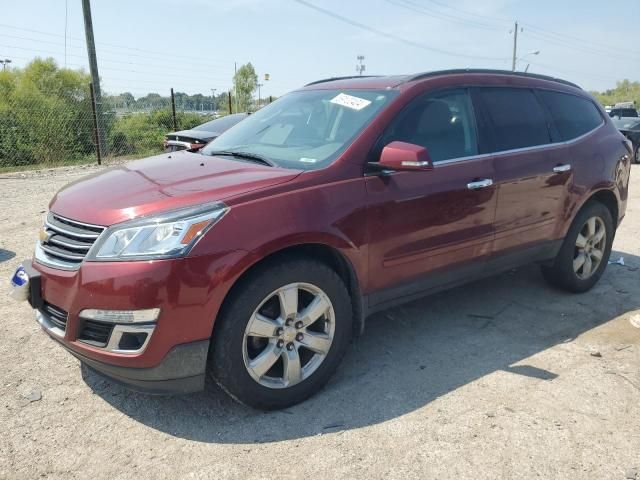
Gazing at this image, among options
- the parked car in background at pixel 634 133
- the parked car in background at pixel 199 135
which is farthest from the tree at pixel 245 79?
the parked car in background at pixel 199 135

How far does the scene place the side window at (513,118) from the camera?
3775 mm

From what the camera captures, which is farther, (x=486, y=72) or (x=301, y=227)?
(x=486, y=72)

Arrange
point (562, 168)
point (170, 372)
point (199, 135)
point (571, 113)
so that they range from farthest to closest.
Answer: point (199, 135) < point (571, 113) < point (562, 168) < point (170, 372)

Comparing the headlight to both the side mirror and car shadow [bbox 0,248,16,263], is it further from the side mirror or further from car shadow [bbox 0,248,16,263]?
car shadow [bbox 0,248,16,263]

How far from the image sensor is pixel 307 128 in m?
3.53

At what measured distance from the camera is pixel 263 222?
102 inches

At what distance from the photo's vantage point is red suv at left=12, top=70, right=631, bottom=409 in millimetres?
2441

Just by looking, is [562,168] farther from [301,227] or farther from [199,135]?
[199,135]

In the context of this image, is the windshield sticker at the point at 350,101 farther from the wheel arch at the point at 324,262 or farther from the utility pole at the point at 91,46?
the utility pole at the point at 91,46

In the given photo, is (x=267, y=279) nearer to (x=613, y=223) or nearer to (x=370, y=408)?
(x=370, y=408)

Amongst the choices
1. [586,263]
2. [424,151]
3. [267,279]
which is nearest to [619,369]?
[586,263]

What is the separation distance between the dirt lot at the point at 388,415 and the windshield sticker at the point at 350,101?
62.3 inches

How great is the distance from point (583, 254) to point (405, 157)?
252 centimetres

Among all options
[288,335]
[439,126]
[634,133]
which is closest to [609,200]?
[439,126]
